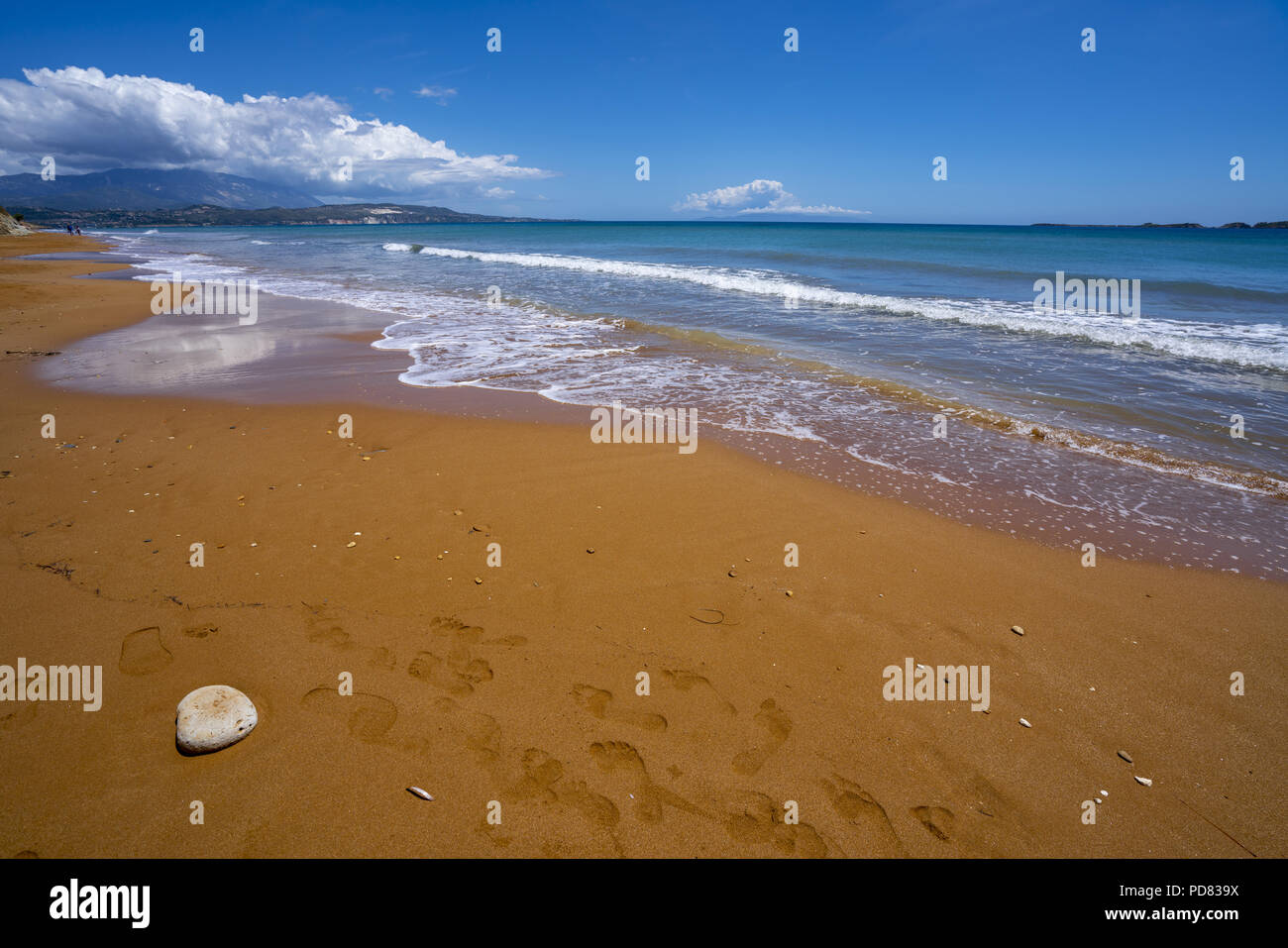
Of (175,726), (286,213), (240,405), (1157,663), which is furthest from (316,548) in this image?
(286,213)

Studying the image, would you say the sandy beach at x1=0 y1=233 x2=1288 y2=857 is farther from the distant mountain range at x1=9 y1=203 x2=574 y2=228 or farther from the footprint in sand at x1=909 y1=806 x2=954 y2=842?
the distant mountain range at x1=9 y1=203 x2=574 y2=228

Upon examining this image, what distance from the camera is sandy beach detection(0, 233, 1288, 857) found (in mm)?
2885

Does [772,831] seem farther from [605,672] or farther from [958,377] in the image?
[958,377]

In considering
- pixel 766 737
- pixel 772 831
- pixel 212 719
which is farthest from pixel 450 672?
pixel 772 831

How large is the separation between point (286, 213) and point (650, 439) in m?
198

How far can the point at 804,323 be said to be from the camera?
16547mm

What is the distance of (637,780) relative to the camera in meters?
3.09

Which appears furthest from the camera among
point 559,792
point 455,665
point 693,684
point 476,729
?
point 455,665

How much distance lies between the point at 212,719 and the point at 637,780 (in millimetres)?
2459

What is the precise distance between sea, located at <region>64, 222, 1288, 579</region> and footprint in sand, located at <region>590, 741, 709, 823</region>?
4361 mm

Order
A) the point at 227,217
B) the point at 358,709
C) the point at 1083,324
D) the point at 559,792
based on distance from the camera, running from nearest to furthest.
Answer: the point at 559,792 < the point at 358,709 < the point at 1083,324 < the point at 227,217

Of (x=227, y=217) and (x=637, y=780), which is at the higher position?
(x=227, y=217)

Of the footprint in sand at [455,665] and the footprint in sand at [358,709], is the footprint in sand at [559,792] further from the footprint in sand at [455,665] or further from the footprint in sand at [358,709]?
the footprint in sand at [358,709]

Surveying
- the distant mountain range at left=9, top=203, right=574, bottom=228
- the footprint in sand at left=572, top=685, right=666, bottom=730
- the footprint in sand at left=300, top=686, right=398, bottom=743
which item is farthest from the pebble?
the distant mountain range at left=9, top=203, right=574, bottom=228
